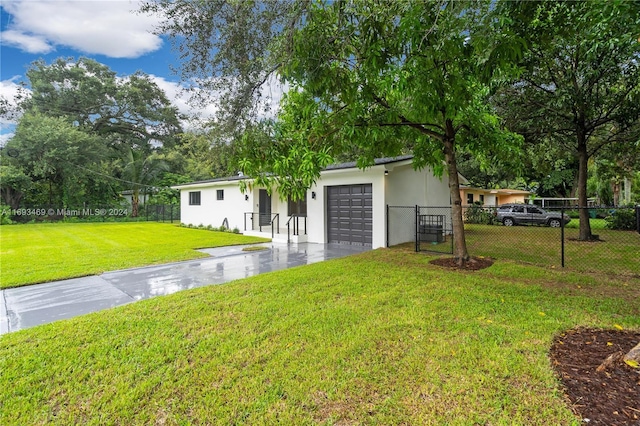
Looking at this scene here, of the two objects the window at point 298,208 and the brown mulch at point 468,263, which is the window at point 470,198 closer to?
the window at point 298,208

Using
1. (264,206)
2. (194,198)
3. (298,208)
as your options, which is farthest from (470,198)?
(194,198)

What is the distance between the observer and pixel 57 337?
3416 millimetres

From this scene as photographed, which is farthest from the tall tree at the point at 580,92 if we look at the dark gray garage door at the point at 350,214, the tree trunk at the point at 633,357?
the tree trunk at the point at 633,357

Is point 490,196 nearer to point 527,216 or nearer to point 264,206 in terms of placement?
point 527,216

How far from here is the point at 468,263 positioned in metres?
6.93

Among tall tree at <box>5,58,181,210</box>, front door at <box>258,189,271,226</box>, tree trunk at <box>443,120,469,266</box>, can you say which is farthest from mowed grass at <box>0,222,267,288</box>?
tall tree at <box>5,58,181,210</box>

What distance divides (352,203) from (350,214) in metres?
0.39

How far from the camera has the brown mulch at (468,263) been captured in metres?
6.70

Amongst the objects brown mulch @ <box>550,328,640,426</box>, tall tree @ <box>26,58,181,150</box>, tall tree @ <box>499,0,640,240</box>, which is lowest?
brown mulch @ <box>550,328,640,426</box>

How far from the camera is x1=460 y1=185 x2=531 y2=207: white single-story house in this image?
79.6ft

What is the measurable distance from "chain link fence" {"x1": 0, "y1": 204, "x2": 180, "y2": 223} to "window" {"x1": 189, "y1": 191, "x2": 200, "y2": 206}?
170 inches

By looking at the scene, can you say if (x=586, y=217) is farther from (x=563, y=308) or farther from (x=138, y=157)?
(x=138, y=157)

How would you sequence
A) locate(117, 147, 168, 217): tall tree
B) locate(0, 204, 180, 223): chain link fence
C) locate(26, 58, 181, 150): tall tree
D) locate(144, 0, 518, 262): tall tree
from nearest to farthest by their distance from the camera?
1. locate(144, 0, 518, 262): tall tree
2. locate(0, 204, 180, 223): chain link fence
3. locate(117, 147, 168, 217): tall tree
4. locate(26, 58, 181, 150): tall tree

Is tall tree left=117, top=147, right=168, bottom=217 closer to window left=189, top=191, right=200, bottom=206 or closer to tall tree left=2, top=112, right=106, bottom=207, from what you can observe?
tall tree left=2, top=112, right=106, bottom=207
